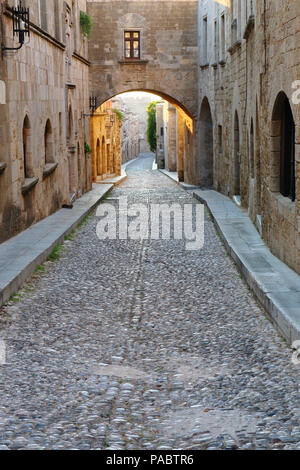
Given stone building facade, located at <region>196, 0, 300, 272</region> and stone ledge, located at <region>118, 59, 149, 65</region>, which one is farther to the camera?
stone ledge, located at <region>118, 59, 149, 65</region>

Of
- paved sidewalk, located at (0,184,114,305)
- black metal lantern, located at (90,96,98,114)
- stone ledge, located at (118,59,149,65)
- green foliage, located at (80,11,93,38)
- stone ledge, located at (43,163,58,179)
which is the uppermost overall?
green foliage, located at (80,11,93,38)

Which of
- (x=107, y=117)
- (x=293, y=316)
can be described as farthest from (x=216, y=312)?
(x=107, y=117)

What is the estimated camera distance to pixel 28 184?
13.2 meters

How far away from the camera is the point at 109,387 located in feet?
17.8

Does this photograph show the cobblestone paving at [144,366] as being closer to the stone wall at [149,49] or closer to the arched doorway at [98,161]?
the stone wall at [149,49]

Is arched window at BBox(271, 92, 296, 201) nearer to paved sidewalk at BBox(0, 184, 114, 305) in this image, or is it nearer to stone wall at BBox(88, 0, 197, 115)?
paved sidewalk at BBox(0, 184, 114, 305)

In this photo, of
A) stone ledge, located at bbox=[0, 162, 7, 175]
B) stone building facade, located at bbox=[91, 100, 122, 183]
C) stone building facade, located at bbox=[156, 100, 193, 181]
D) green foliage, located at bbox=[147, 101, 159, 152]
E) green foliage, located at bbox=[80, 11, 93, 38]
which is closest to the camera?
stone ledge, located at bbox=[0, 162, 7, 175]

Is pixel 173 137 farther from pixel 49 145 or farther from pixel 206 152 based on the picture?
pixel 49 145

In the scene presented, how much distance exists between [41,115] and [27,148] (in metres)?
1.42

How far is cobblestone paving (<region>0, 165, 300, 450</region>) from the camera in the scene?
4500mm

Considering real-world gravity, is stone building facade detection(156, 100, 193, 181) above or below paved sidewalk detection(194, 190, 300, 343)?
above

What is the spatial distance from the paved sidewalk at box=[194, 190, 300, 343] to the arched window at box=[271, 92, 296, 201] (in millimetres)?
1006

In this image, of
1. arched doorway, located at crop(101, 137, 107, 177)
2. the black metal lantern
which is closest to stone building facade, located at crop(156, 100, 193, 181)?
arched doorway, located at crop(101, 137, 107, 177)
